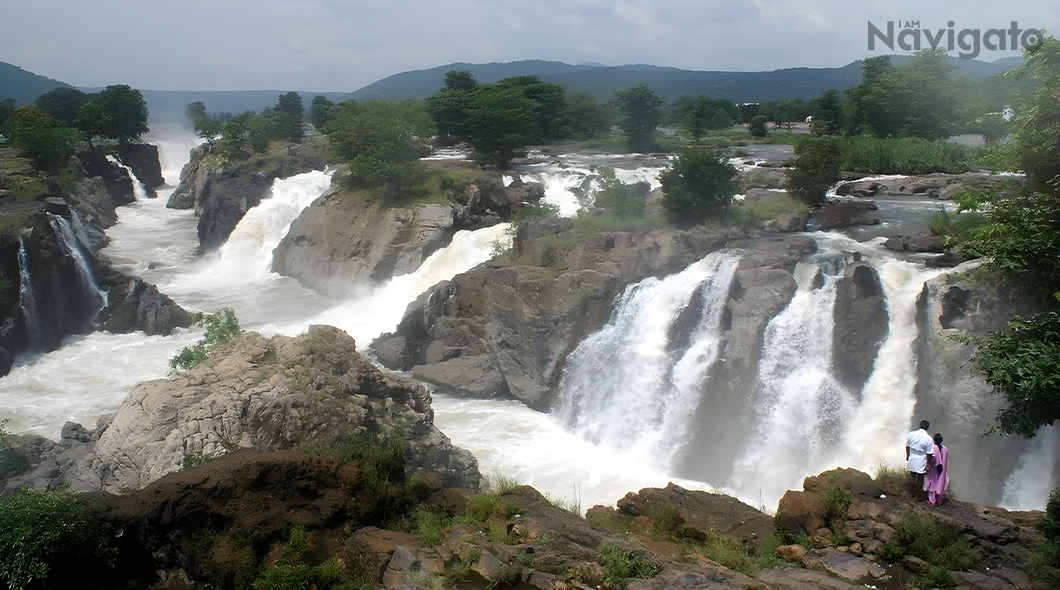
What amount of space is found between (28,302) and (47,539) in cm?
1952

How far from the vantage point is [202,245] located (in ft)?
116

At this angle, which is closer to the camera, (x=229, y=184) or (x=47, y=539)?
(x=47, y=539)

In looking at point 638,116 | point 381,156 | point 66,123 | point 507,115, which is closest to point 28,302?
point 381,156

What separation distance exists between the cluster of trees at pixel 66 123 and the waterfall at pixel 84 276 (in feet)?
38.0

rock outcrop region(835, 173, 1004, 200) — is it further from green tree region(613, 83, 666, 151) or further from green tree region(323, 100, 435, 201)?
green tree region(613, 83, 666, 151)

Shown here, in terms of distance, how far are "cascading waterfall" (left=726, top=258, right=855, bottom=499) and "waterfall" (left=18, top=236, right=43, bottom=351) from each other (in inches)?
846

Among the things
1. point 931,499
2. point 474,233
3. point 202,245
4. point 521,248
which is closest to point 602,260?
point 521,248

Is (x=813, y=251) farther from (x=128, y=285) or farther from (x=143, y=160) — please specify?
(x=143, y=160)

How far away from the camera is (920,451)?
31.5 ft

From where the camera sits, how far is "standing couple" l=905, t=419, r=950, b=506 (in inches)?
377

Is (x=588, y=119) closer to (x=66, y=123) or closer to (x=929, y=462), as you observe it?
(x=66, y=123)

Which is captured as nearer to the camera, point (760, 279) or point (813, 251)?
point (760, 279)

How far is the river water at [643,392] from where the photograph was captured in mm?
14281

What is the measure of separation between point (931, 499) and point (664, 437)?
6.95 meters
